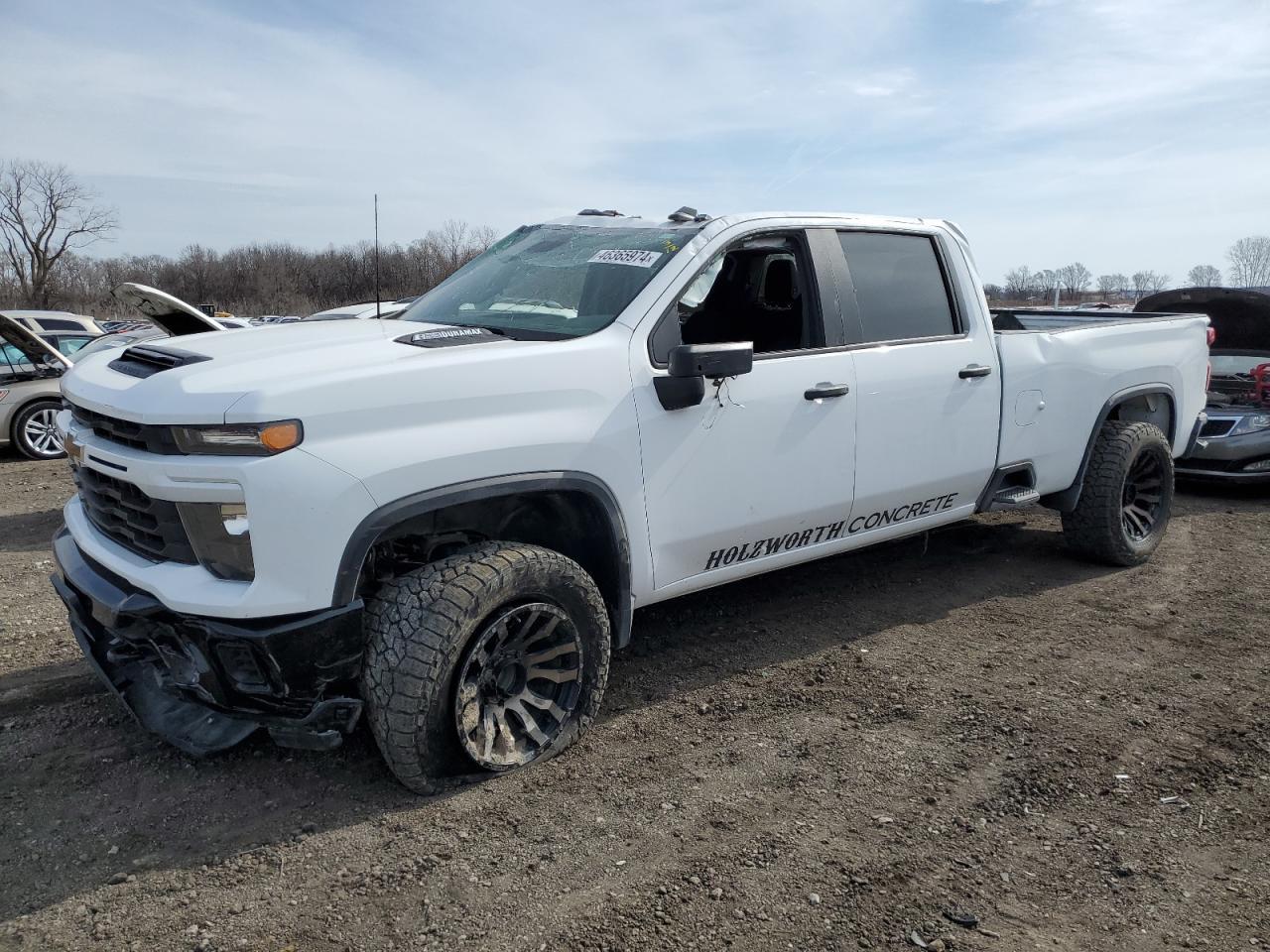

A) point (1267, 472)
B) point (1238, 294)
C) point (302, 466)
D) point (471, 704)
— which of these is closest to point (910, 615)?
point (471, 704)

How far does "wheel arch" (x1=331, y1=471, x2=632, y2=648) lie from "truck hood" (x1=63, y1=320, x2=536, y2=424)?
41 centimetres

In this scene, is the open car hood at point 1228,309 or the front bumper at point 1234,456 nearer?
the front bumper at point 1234,456

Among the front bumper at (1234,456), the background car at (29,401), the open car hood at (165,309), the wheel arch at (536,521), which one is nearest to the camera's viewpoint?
the wheel arch at (536,521)

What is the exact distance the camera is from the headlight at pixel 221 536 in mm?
2746

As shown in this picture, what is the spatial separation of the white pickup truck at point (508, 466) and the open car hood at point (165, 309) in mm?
609

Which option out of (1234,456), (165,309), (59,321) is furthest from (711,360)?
(59,321)

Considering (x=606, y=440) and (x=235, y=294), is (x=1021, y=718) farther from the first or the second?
(x=235, y=294)

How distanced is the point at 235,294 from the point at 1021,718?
79.2m

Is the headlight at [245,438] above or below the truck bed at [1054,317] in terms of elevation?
below

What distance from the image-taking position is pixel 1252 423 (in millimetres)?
7926

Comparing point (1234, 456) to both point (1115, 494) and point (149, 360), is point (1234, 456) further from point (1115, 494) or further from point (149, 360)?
point (149, 360)

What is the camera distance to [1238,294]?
28.1 ft

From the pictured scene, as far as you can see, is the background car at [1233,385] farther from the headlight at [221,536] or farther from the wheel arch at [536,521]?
the headlight at [221,536]

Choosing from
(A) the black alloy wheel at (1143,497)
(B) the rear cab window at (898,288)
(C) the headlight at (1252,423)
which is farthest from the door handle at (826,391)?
(C) the headlight at (1252,423)
